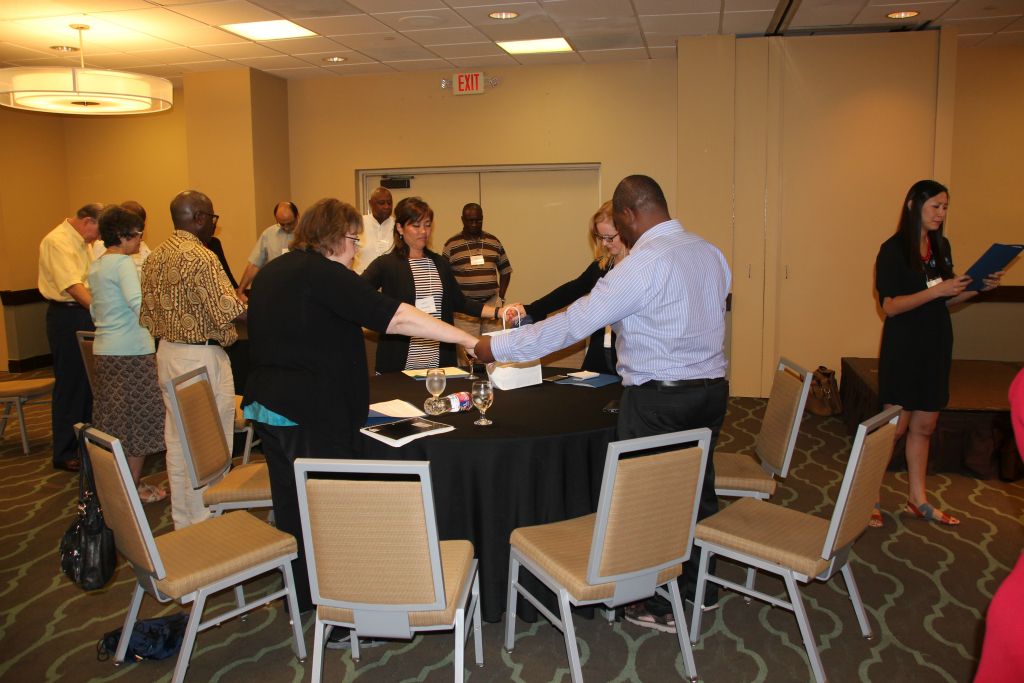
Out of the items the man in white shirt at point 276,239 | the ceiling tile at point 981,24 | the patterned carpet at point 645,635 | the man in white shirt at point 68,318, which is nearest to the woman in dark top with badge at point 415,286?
the patterned carpet at point 645,635

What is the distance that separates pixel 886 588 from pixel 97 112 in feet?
21.0

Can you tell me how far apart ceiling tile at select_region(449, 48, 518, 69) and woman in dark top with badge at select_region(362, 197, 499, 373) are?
359 centimetres

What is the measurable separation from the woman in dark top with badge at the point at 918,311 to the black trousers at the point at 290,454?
286 cm

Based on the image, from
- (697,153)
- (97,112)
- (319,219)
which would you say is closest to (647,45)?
(697,153)

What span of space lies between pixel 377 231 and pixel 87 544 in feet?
14.4

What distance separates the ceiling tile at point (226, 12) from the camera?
5.58 metres

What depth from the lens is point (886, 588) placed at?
3.45 meters

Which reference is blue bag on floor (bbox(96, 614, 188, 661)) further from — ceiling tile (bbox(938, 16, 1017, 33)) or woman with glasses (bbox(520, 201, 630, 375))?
ceiling tile (bbox(938, 16, 1017, 33))

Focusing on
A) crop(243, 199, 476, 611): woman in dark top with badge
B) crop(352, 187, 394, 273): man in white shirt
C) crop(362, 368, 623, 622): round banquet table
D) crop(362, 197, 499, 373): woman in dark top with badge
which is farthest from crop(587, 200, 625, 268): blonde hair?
crop(352, 187, 394, 273): man in white shirt

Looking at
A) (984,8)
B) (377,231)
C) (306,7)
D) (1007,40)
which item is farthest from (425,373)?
(1007,40)

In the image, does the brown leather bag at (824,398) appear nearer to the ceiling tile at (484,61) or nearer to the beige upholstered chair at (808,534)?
the beige upholstered chair at (808,534)

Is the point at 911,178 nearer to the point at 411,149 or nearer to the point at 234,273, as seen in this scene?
the point at 411,149

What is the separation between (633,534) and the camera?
2.36 meters

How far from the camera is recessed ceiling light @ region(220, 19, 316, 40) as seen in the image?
6.20 m
